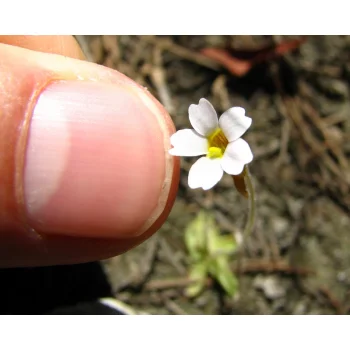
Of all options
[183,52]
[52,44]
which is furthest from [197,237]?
[52,44]

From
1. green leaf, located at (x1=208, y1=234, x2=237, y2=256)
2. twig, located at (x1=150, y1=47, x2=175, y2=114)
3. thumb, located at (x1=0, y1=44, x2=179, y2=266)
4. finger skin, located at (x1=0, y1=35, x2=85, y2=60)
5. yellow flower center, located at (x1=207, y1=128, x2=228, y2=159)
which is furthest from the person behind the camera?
twig, located at (x1=150, y1=47, x2=175, y2=114)

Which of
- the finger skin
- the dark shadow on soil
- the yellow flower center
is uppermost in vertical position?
the finger skin

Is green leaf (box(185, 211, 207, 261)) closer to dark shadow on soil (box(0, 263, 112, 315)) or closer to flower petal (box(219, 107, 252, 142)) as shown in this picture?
dark shadow on soil (box(0, 263, 112, 315))

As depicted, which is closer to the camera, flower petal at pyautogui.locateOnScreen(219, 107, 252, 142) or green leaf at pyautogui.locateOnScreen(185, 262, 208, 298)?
flower petal at pyautogui.locateOnScreen(219, 107, 252, 142)

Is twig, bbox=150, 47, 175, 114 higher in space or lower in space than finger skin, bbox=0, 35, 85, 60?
lower

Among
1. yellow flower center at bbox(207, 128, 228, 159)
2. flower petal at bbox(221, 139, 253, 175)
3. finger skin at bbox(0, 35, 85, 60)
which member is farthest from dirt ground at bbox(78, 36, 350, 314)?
flower petal at bbox(221, 139, 253, 175)

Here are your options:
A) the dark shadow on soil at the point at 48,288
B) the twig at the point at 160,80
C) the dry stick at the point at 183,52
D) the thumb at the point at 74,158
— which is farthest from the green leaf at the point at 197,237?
the thumb at the point at 74,158

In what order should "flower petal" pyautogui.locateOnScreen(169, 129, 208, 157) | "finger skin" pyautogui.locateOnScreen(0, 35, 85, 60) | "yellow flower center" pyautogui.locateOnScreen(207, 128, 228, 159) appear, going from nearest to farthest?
"flower petal" pyautogui.locateOnScreen(169, 129, 208, 157) → "yellow flower center" pyautogui.locateOnScreen(207, 128, 228, 159) → "finger skin" pyautogui.locateOnScreen(0, 35, 85, 60)

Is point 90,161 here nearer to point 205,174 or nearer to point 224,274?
point 205,174
